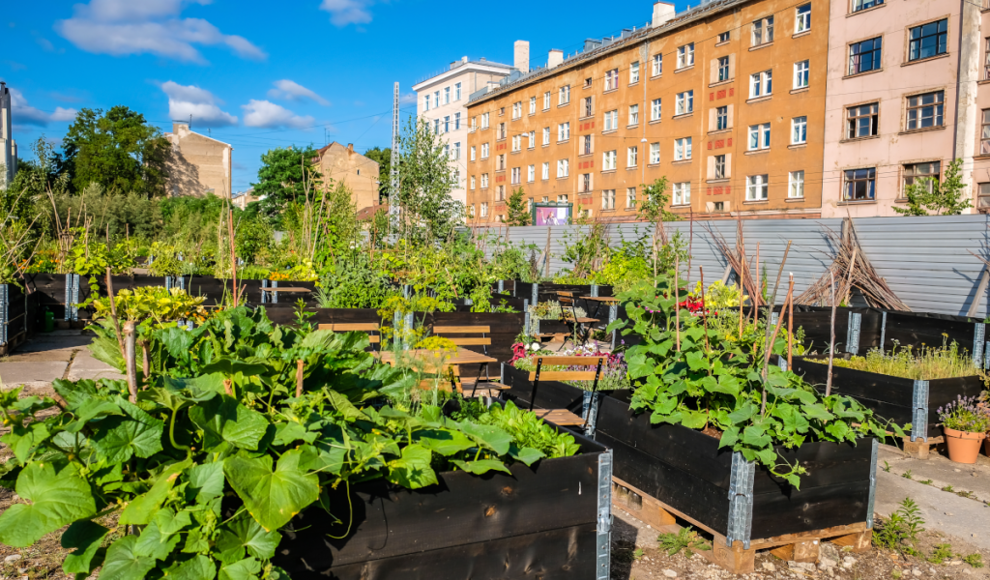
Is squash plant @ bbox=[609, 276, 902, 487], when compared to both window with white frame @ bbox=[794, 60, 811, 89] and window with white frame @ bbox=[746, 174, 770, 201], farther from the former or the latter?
window with white frame @ bbox=[746, 174, 770, 201]

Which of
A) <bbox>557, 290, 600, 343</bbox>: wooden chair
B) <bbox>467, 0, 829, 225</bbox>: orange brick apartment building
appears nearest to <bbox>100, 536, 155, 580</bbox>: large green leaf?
<bbox>557, 290, 600, 343</bbox>: wooden chair

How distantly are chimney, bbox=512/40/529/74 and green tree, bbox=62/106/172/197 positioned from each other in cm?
2544

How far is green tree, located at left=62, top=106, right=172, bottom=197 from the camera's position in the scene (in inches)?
1711

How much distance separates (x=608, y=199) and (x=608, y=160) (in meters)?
1.96

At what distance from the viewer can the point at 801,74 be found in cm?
2516

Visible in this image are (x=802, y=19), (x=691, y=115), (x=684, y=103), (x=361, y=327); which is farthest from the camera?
(x=684, y=103)

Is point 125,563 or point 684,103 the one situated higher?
point 684,103

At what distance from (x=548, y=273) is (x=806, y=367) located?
11704 millimetres

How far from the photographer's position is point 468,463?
A: 79.1 inches

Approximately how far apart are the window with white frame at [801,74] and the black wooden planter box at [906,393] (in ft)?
73.3

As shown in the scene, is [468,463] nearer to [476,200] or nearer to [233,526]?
[233,526]

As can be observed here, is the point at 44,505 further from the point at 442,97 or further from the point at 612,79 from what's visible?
the point at 442,97

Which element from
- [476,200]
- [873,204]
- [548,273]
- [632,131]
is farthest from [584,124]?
[548,273]

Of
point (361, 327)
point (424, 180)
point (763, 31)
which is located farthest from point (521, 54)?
point (361, 327)
